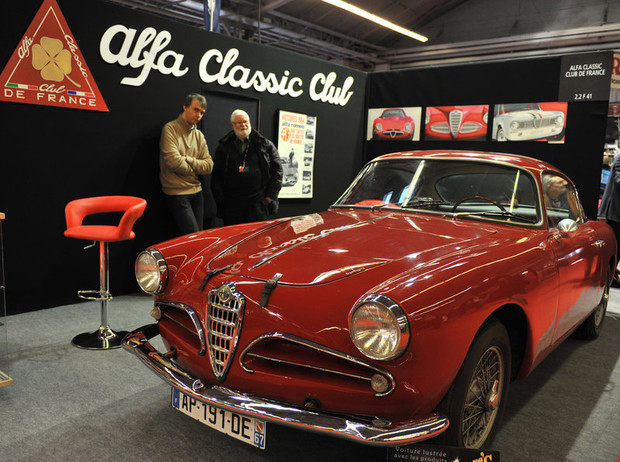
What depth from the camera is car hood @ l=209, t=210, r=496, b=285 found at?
82.6 inches

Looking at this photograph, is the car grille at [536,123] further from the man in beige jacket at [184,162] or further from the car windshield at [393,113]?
the man in beige jacket at [184,162]

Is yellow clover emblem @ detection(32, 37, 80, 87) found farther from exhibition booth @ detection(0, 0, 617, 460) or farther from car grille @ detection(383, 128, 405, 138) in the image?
car grille @ detection(383, 128, 405, 138)

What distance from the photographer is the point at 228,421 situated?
1.95 metres

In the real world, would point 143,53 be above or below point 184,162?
above

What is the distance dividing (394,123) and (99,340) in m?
5.25

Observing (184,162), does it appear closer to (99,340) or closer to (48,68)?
(48,68)

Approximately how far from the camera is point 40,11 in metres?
4.16

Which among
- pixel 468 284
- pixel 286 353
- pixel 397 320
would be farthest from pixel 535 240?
pixel 286 353

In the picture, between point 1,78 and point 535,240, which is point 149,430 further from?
point 1,78

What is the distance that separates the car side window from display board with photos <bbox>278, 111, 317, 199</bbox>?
11.6ft

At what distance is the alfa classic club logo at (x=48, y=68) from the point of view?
4.10 metres

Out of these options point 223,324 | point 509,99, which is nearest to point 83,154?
point 223,324

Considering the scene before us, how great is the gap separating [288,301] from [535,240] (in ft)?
4.59

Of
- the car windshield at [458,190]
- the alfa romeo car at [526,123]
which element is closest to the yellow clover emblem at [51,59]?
the car windshield at [458,190]
